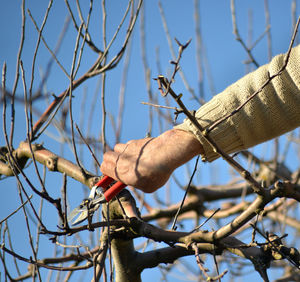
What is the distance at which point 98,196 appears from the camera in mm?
1902

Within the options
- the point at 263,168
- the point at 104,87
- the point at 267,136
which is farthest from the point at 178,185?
the point at 267,136

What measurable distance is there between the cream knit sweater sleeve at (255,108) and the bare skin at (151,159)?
5 centimetres

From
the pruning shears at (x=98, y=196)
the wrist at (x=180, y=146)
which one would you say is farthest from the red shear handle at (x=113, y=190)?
the wrist at (x=180, y=146)

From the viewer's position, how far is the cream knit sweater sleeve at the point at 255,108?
1702 millimetres

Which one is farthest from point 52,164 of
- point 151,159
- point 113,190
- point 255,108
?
point 255,108

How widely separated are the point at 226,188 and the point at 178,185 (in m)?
0.44

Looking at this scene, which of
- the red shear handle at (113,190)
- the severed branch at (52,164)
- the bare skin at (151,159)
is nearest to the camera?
the bare skin at (151,159)

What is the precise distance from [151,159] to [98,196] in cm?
37

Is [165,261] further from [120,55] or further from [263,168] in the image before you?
[263,168]

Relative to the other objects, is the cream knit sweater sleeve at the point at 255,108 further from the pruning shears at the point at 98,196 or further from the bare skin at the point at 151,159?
the pruning shears at the point at 98,196

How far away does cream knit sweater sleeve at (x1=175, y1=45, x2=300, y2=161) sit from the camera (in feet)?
5.58

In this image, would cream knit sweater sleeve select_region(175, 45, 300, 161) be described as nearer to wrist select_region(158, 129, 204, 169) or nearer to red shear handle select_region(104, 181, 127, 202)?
wrist select_region(158, 129, 204, 169)

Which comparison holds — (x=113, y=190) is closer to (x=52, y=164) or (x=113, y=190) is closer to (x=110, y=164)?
(x=110, y=164)

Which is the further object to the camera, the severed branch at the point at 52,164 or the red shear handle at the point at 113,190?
the severed branch at the point at 52,164
